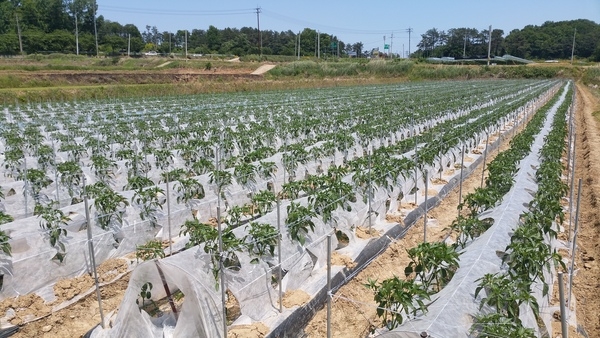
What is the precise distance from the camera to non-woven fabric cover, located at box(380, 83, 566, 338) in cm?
379

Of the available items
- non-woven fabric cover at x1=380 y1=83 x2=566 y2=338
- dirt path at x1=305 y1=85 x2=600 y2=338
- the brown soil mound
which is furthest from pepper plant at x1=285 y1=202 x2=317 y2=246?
non-woven fabric cover at x1=380 y1=83 x2=566 y2=338

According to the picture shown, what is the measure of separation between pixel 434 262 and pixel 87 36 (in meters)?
89.5

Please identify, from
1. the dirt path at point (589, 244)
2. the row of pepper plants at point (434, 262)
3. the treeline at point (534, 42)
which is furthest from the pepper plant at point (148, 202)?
the treeline at point (534, 42)

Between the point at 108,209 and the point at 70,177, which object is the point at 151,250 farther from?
the point at 70,177

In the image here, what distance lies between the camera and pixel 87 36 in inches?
3216

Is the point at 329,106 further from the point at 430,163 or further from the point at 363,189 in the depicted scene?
the point at 363,189

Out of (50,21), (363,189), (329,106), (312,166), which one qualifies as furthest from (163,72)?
(50,21)

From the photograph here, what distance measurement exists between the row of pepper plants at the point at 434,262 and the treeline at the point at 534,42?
98.8 meters

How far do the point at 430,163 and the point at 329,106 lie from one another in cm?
1310

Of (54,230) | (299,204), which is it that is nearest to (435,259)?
(299,204)

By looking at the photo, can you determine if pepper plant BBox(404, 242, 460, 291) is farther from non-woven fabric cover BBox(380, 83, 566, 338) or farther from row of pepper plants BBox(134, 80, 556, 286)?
non-woven fabric cover BBox(380, 83, 566, 338)

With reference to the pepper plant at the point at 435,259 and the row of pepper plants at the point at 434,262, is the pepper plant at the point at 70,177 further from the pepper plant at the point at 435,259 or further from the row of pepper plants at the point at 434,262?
the pepper plant at the point at 435,259

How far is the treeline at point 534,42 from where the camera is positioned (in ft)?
335

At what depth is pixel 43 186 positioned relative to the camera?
884cm
